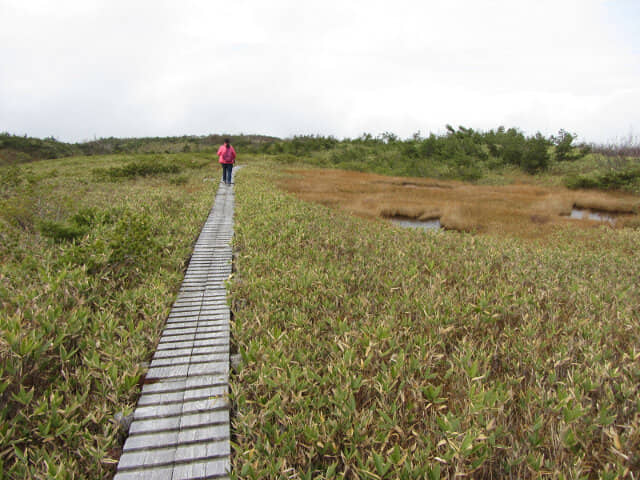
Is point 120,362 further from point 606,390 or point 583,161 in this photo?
point 583,161

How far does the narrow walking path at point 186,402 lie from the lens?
305cm

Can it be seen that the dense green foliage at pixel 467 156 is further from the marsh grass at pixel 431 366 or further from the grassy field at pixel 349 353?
the marsh grass at pixel 431 366

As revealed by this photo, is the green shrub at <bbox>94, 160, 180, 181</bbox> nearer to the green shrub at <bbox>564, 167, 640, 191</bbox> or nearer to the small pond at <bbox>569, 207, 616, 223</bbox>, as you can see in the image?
the small pond at <bbox>569, 207, 616, 223</bbox>

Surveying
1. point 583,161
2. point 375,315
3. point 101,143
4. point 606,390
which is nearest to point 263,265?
point 375,315

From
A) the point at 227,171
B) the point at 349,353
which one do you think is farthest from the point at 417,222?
the point at 349,353

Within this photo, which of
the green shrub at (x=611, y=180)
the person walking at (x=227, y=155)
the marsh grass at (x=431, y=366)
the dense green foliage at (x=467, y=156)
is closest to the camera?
the marsh grass at (x=431, y=366)

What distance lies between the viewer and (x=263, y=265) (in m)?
7.11

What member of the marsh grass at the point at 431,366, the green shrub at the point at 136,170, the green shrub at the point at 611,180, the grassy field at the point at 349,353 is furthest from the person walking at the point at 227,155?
the green shrub at the point at 611,180

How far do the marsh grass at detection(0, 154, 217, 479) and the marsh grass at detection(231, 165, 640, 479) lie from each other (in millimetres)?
1257

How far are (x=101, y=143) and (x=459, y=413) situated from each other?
236 ft

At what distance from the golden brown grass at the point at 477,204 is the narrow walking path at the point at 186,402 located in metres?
10.4

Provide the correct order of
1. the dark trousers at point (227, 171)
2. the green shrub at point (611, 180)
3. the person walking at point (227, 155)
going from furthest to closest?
the green shrub at point (611, 180) < the dark trousers at point (227, 171) < the person walking at point (227, 155)

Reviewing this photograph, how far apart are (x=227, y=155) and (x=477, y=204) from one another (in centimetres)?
1293

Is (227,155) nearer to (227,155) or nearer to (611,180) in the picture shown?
(227,155)
